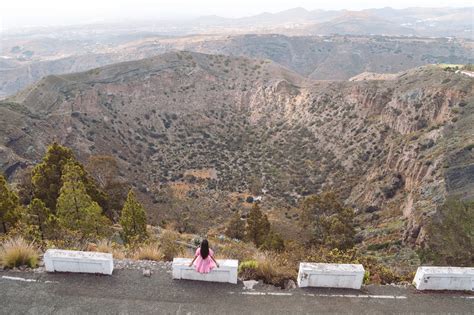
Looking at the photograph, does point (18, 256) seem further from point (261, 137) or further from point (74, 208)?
point (261, 137)

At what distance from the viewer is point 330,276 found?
9.74 m

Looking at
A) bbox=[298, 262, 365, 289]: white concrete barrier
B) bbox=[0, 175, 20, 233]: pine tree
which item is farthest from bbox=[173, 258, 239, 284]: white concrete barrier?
bbox=[0, 175, 20, 233]: pine tree

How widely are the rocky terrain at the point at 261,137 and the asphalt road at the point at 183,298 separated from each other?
1863cm

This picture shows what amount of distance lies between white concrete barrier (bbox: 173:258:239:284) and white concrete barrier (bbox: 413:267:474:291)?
4809 millimetres

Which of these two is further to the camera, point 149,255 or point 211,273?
point 149,255

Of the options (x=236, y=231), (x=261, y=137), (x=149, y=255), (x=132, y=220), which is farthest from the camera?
(x=261, y=137)

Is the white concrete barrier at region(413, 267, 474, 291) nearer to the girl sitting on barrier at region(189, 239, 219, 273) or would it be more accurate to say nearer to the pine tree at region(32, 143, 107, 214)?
the girl sitting on barrier at region(189, 239, 219, 273)

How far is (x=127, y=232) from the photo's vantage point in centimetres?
2323

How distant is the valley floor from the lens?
8.91 metres

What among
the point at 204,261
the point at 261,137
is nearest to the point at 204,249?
the point at 204,261

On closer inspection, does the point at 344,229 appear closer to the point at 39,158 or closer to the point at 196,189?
the point at 196,189

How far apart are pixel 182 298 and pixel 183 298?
0.02 m

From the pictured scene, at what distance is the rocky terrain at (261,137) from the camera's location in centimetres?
4003

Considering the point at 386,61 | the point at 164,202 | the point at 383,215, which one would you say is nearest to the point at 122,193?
the point at 164,202
